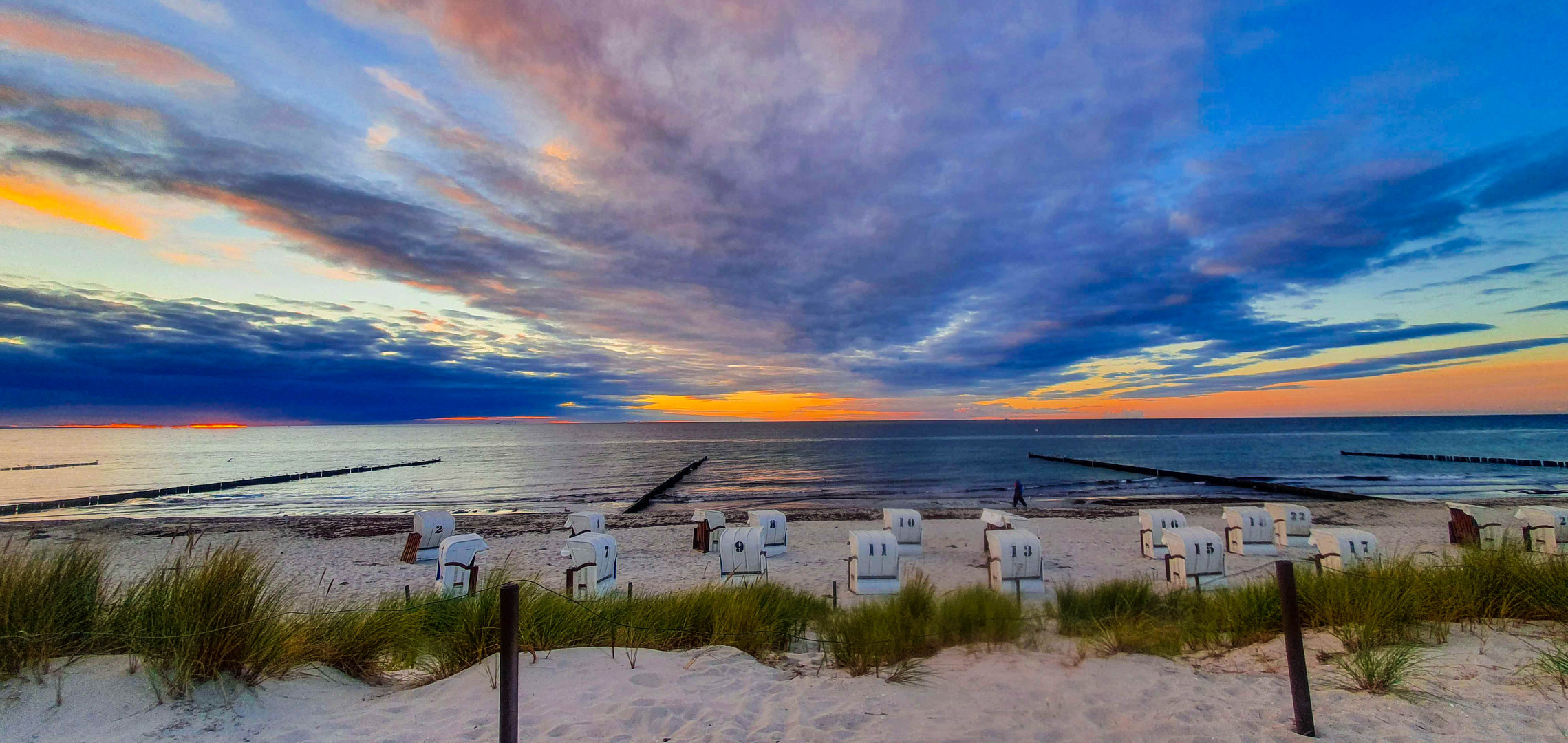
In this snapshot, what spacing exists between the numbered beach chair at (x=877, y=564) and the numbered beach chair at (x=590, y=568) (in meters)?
4.43

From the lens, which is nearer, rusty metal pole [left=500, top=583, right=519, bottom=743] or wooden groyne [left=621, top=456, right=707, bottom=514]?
rusty metal pole [left=500, top=583, right=519, bottom=743]

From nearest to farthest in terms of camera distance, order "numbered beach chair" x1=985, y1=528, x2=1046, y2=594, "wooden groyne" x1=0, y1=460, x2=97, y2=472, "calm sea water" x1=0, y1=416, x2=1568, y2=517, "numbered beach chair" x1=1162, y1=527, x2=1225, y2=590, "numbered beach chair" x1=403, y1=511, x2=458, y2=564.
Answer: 1. "numbered beach chair" x1=985, y1=528, x2=1046, y2=594
2. "numbered beach chair" x1=1162, y1=527, x2=1225, y2=590
3. "numbered beach chair" x1=403, y1=511, x2=458, y2=564
4. "calm sea water" x1=0, y1=416, x2=1568, y2=517
5. "wooden groyne" x1=0, y1=460, x2=97, y2=472

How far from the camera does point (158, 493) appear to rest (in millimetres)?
38875

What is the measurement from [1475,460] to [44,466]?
13001cm

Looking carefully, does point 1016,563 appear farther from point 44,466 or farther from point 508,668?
point 44,466

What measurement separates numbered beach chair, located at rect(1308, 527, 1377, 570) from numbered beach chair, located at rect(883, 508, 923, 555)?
7602mm

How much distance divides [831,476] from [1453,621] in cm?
4088

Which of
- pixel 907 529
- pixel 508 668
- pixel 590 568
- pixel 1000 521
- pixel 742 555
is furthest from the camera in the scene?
pixel 907 529

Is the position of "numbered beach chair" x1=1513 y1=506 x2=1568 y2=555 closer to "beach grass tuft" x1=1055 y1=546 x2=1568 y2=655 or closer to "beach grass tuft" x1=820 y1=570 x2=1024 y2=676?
"beach grass tuft" x1=1055 y1=546 x2=1568 y2=655

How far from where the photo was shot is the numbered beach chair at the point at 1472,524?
560 inches

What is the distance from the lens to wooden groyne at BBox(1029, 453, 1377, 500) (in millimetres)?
31184

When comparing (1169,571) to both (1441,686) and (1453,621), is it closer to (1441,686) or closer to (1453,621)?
(1453,621)

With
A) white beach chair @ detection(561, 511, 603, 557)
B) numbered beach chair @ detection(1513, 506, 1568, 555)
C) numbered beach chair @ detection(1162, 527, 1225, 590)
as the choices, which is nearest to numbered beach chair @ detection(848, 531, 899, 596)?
numbered beach chair @ detection(1162, 527, 1225, 590)

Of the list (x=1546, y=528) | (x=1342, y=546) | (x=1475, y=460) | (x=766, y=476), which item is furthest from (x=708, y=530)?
(x=1475, y=460)
